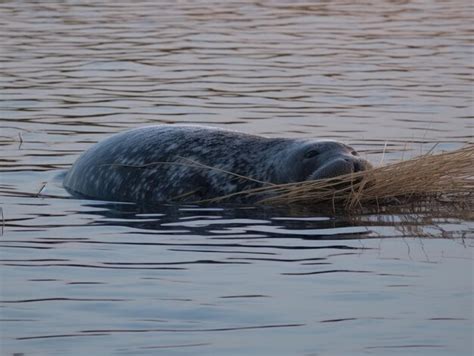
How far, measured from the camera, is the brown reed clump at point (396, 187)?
34.1 feet

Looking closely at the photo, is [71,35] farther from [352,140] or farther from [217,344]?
[217,344]

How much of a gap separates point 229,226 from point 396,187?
143 centimetres

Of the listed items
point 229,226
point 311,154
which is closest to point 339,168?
point 311,154

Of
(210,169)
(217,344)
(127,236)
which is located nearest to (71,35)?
(210,169)

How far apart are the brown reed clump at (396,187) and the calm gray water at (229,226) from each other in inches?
9.2

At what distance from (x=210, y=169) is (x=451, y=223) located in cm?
207

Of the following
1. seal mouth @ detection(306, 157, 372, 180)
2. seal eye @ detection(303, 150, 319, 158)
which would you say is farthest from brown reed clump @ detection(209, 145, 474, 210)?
seal eye @ detection(303, 150, 319, 158)

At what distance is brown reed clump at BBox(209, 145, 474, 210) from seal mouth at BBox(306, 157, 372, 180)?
0.05 metres

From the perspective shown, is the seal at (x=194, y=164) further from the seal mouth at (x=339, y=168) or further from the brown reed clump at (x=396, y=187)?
the brown reed clump at (x=396, y=187)

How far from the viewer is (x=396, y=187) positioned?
10.6m

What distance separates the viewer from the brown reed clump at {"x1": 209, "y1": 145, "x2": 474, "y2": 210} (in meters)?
10.4

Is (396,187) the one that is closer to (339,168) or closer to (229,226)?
(339,168)

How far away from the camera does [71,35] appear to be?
74.9ft

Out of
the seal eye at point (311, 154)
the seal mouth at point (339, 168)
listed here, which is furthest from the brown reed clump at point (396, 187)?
the seal eye at point (311, 154)
